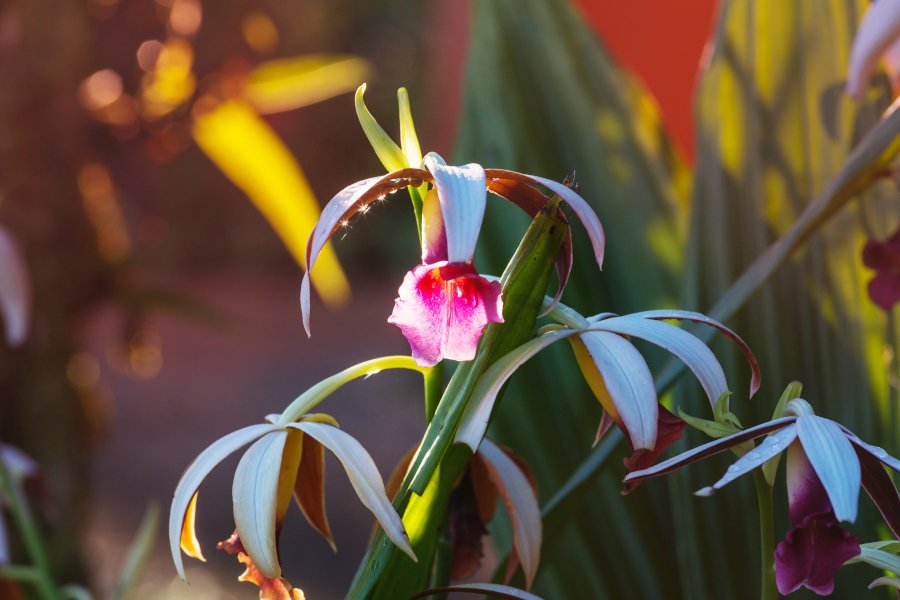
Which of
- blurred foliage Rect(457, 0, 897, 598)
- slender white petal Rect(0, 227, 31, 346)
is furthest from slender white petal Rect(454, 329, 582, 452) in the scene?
slender white petal Rect(0, 227, 31, 346)

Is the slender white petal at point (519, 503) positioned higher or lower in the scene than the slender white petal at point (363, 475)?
lower

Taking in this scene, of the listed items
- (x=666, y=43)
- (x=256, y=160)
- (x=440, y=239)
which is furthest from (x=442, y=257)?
(x=666, y=43)

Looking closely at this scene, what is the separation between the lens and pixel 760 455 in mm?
177

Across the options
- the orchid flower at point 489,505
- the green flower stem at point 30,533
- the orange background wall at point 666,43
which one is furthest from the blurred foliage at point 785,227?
the orange background wall at point 666,43

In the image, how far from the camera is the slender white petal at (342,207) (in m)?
0.19

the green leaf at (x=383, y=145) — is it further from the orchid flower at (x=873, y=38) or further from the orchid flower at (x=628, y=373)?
the orchid flower at (x=873, y=38)

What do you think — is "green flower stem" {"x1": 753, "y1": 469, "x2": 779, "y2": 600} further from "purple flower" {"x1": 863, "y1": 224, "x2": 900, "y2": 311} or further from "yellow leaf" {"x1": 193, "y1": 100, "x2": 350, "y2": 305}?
"yellow leaf" {"x1": 193, "y1": 100, "x2": 350, "y2": 305}

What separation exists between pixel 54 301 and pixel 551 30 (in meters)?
0.45

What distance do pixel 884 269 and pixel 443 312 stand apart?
0.20m

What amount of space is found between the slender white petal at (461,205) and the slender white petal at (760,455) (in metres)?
0.06

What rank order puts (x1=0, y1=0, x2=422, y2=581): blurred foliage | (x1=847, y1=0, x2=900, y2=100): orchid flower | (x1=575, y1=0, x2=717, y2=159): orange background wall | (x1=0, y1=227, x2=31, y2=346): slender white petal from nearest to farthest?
(x1=847, y1=0, x2=900, y2=100): orchid flower, (x1=0, y1=227, x2=31, y2=346): slender white petal, (x1=0, y1=0, x2=422, y2=581): blurred foliage, (x1=575, y1=0, x2=717, y2=159): orange background wall

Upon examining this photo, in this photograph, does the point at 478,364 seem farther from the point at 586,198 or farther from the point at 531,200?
the point at 586,198

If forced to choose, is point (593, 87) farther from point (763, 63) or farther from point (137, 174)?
point (137, 174)

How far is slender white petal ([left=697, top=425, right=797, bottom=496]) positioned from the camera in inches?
6.6
